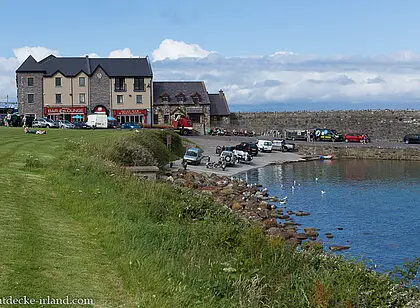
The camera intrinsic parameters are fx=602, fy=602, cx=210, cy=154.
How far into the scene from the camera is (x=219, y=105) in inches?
3952

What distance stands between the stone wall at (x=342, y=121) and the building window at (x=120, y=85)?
1838cm

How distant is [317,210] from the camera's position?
126 feet

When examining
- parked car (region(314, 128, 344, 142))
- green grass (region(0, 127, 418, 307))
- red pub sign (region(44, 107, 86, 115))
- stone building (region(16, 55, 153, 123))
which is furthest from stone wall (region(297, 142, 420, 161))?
green grass (region(0, 127, 418, 307))

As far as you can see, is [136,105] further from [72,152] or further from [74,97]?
[72,152]

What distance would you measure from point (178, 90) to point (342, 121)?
26.6 m

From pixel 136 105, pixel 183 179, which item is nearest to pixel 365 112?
pixel 136 105

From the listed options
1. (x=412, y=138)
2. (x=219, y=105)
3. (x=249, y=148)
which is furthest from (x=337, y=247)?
(x=219, y=105)

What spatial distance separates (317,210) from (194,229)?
21487 mm

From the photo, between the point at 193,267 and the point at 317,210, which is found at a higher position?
the point at 193,267

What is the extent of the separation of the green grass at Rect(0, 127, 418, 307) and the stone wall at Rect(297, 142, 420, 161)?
58850 mm

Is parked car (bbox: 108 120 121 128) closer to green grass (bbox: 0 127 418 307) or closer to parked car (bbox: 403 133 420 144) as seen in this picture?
parked car (bbox: 403 133 420 144)

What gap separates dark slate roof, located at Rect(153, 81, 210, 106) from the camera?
94.8 meters

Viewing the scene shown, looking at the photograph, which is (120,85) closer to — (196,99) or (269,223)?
(196,99)

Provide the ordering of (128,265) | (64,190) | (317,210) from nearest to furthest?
(128,265) < (64,190) < (317,210)
